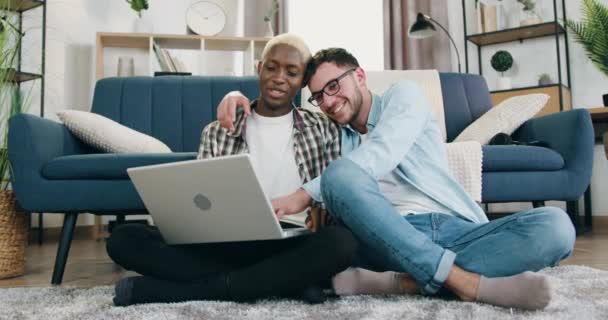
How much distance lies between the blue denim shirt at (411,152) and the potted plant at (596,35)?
203cm

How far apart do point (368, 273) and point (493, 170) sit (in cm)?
94

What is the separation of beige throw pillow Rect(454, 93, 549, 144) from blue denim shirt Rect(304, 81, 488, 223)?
952mm

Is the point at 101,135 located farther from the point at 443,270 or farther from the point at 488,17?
the point at 488,17

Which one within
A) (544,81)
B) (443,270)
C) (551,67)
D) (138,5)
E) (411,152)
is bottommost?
(443,270)

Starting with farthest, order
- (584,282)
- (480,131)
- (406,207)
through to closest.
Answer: (480,131), (584,282), (406,207)

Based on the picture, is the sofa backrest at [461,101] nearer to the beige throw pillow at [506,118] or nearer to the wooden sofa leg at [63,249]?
the beige throw pillow at [506,118]

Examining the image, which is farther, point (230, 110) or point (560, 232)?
point (230, 110)

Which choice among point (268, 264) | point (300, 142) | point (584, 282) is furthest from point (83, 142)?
point (584, 282)

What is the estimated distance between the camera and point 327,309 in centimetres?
101

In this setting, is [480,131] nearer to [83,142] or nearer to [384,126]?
[384,126]

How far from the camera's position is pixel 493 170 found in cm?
187

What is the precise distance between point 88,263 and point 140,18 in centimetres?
193

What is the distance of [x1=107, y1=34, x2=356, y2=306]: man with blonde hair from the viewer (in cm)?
105

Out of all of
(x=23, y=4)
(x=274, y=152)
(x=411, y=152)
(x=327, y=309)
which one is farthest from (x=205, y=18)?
(x=327, y=309)
